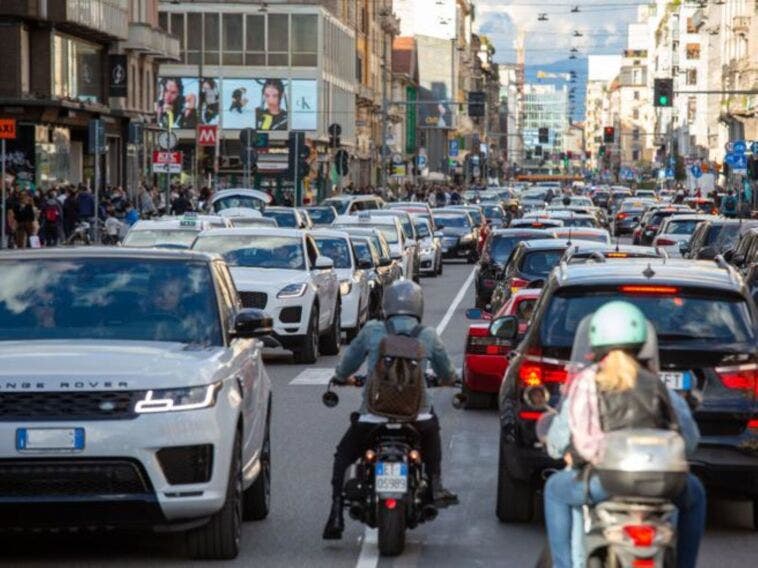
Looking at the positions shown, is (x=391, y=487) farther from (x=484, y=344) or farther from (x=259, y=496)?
(x=484, y=344)

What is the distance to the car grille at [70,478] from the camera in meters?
10.2

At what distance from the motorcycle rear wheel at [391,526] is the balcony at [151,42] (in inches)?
2366

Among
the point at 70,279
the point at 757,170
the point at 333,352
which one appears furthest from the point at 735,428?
the point at 757,170

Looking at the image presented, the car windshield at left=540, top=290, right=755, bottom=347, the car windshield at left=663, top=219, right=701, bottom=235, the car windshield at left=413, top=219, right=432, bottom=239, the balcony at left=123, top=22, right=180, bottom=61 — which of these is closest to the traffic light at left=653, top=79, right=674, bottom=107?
the car windshield at left=413, top=219, right=432, bottom=239

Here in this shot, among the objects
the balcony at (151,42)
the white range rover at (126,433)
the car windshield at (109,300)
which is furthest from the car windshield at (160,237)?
the balcony at (151,42)

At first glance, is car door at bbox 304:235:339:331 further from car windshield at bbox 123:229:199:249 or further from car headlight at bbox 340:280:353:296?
car windshield at bbox 123:229:199:249

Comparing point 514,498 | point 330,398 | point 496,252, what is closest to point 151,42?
point 496,252

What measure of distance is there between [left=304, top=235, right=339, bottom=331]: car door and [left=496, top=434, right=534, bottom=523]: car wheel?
13.4 m

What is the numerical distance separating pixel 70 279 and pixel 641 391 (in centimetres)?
542

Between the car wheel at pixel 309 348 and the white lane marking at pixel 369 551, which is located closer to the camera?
the white lane marking at pixel 369 551

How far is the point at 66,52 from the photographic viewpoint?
203ft

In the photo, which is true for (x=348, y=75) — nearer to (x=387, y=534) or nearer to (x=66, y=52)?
(x=66, y=52)

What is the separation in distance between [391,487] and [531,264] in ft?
49.1

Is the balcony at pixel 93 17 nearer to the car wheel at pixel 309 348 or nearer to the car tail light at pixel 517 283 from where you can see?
the car wheel at pixel 309 348
